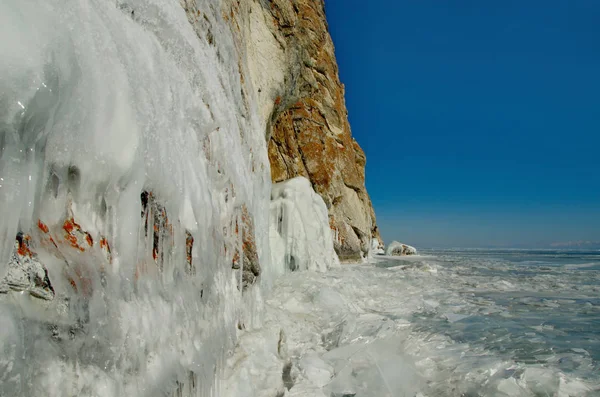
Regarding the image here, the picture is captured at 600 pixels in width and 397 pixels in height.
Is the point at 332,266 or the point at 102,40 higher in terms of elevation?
the point at 102,40

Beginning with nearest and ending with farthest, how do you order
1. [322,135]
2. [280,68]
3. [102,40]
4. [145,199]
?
[102,40] → [145,199] → [280,68] → [322,135]

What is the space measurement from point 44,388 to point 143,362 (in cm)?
61

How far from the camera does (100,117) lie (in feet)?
6.34

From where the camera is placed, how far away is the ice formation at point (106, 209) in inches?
56.1

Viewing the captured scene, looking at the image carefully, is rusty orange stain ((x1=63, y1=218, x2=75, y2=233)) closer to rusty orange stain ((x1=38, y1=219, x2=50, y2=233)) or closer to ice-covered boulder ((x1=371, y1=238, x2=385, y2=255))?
rusty orange stain ((x1=38, y1=219, x2=50, y2=233))

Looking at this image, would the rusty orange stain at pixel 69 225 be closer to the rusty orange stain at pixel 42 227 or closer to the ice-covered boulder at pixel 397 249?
the rusty orange stain at pixel 42 227

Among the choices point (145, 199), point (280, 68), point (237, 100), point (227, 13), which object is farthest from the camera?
point (280, 68)

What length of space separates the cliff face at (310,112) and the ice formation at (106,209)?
859 centimetres

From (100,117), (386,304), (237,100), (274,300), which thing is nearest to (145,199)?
(100,117)

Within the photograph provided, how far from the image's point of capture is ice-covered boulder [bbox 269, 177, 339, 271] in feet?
36.0

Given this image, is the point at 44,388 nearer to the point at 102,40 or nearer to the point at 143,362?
the point at 143,362

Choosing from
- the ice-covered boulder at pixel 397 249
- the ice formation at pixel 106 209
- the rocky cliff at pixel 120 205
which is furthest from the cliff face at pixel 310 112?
the ice-covered boulder at pixel 397 249

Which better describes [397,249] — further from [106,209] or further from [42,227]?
[42,227]

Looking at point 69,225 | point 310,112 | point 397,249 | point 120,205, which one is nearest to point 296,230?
point 310,112
